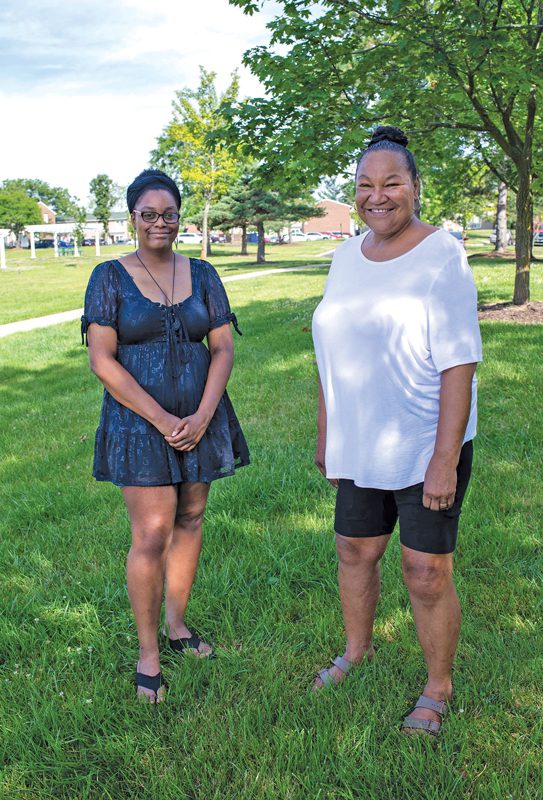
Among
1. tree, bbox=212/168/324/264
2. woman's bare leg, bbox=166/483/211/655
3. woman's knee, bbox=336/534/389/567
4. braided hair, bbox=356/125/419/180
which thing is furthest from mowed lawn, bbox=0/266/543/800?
tree, bbox=212/168/324/264

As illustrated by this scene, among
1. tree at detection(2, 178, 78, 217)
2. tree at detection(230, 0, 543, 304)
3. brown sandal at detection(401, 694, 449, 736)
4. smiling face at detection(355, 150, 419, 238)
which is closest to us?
smiling face at detection(355, 150, 419, 238)

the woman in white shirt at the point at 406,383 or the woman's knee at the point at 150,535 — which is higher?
the woman in white shirt at the point at 406,383

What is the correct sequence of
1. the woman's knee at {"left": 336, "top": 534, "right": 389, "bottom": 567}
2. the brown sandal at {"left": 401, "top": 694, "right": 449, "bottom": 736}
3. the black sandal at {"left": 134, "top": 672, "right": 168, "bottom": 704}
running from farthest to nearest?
the black sandal at {"left": 134, "top": 672, "right": 168, "bottom": 704}, the woman's knee at {"left": 336, "top": 534, "right": 389, "bottom": 567}, the brown sandal at {"left": 401, "top": 694, "right": 449, "bottom": 736}

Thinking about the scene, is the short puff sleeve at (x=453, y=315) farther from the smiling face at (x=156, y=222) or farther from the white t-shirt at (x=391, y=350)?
the smiling face at (x=156, y=222)

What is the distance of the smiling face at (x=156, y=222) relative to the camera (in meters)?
2.71

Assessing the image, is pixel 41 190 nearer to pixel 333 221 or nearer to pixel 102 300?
pixel 333 221

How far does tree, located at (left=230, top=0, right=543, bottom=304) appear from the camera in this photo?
324 inches

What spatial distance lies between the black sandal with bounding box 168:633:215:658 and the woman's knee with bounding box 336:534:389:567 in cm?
78

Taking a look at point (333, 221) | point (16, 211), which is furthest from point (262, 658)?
point (333, 221)

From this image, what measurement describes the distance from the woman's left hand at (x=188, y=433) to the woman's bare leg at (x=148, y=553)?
0.17m

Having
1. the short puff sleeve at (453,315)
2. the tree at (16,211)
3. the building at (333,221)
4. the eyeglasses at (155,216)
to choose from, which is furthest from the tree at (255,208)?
the building at (333,221)

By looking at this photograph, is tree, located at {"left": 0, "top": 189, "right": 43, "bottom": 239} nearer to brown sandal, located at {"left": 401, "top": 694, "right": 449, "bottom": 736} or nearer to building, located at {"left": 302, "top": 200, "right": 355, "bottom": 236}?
building, located at {"left": 302, "top": 200, "right": 355, "bottom": 236}

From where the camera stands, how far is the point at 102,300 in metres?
2.64

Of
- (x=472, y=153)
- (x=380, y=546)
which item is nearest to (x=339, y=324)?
(x=380, y=546)
